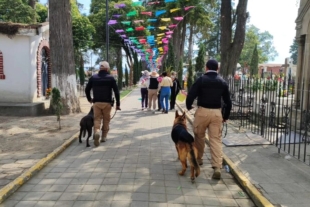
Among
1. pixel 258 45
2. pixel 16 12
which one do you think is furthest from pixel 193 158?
pixel 258 45

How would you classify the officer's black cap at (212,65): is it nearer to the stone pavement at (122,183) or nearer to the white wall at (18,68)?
the stone pavement at (122,183)

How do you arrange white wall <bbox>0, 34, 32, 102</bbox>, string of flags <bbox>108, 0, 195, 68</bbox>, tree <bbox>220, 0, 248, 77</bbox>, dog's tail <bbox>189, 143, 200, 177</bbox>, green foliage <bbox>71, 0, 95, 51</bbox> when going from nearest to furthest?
dog's tail <bbox>189, 143, 200, 177</bbox> → tree <bbox>220, 0, 248, 77</bbox> → white wall <bbox>0, 34, 32, 102</bbox> → string of flags <bbox>108, 0, 195, 68</bbox> → green foliage <bbox>71, 0, 95, 51</bbox>

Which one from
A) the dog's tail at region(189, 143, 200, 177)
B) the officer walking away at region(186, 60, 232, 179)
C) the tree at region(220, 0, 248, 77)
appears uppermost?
the tree at region(220, 0, 248, 77)

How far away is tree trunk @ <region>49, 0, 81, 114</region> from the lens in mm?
11734

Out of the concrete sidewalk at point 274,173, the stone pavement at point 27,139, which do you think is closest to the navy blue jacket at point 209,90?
the concrete sidewalk at point 274,173

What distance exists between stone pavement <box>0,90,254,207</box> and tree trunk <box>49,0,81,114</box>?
16.9 ft

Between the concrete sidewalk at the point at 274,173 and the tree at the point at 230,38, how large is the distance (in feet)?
20.8

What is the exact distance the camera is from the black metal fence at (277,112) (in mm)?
6796

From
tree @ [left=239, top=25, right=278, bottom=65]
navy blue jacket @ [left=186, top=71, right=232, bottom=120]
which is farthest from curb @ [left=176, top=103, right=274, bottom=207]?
tree @ [left=239, top=25, right=278, bottom=65]

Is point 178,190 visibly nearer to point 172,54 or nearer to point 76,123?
point 76,123

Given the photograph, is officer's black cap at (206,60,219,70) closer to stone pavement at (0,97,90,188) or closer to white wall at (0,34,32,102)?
stone pavement at (0,97,90,188)

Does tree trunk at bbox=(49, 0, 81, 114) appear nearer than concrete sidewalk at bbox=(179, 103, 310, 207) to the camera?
No

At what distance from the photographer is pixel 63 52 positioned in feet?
39.2

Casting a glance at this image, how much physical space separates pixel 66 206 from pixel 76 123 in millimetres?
6609
